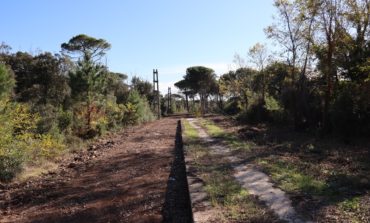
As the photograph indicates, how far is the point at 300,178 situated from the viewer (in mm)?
8758

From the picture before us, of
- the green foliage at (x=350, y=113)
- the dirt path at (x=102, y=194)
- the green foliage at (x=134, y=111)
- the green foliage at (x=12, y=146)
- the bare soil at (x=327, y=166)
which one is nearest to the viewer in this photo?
the bare soil at (x=327, y=166)

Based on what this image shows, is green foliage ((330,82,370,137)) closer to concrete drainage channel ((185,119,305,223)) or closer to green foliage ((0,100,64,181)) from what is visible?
concrete drainage channel ((185,119,305,223))

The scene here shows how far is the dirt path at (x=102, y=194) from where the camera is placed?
25.7ft

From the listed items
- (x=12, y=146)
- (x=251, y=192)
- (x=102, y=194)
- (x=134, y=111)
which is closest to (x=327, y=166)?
(x=251, y=192)

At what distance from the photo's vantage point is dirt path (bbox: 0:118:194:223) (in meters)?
7.83

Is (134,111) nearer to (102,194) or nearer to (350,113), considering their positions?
(350,113)

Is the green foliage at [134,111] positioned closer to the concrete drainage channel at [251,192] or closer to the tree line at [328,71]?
the tree line at [328,71]

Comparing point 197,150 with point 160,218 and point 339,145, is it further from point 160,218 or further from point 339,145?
point 160,218

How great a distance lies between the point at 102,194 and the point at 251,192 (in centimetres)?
336

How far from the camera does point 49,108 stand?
65.4ft

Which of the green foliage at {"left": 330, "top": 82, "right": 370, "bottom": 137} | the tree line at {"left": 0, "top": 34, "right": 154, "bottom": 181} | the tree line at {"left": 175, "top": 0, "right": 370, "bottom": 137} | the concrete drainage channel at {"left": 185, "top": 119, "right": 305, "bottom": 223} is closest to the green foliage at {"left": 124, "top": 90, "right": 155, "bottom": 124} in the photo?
the tree line at {"left": 0, "top": 34, "right": 154, "bottom": 181}

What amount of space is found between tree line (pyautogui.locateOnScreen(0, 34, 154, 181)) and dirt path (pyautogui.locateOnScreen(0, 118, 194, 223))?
1.15 meters

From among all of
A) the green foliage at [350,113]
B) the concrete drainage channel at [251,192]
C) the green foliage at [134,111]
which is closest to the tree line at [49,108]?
the green foliage at [134,111]

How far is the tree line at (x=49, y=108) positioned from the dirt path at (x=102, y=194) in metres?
1.15
